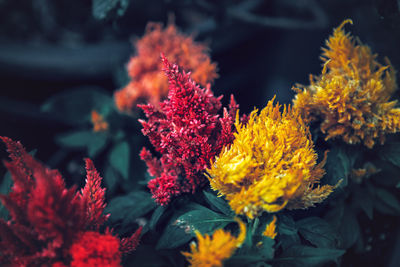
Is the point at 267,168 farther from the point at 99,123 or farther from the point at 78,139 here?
the point at 78,139

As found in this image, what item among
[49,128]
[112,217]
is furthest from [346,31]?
[49,128]

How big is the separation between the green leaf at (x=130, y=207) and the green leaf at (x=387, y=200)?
2.08 ft

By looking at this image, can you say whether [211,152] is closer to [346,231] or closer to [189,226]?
[189,226]

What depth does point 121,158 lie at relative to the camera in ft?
3.76

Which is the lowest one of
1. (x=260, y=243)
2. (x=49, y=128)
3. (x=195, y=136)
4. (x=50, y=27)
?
(x=260, y=243)

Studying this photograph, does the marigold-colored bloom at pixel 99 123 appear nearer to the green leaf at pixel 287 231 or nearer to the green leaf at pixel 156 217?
the green leaf at pixel 156 217

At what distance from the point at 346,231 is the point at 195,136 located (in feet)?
1.74

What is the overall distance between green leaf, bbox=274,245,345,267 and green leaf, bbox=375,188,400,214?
38 centimetres

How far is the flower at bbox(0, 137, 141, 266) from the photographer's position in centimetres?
51

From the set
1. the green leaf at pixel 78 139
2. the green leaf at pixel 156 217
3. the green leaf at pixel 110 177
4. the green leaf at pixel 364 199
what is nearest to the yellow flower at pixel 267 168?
the green leaf at pixel 156 217

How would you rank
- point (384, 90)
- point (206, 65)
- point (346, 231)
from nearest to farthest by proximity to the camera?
point (384, 90) → point (346, 231) → point (206, 65)

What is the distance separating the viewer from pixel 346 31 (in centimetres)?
79

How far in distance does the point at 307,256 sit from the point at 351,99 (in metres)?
0.36

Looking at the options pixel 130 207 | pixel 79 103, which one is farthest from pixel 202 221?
pixel 79 103
